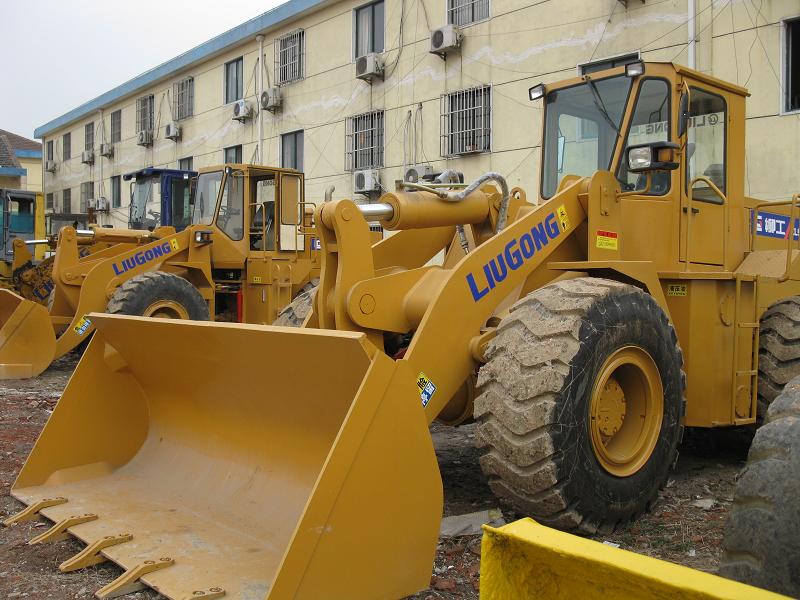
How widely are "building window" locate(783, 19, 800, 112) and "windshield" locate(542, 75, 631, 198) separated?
624 cm

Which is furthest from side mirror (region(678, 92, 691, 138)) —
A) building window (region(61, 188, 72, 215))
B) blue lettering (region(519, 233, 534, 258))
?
building window (region(61, 188, 72, 215))

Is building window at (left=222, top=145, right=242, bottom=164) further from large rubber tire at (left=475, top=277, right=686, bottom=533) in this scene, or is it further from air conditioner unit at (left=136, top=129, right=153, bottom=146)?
large rubber tire at (left=475, top=277, right=686, bottom=533)

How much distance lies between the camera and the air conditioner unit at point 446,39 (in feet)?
51.6

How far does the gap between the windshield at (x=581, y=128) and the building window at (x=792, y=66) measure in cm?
624

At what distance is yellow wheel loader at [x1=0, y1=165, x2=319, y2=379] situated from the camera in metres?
10.8

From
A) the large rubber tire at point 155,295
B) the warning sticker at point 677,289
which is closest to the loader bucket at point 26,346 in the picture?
the large rubber tire at point 155,295

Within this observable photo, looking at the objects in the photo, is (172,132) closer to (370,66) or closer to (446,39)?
(370,66)

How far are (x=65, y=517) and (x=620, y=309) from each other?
316cm

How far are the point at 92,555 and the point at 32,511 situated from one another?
850mm

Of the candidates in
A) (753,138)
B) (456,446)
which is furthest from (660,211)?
(753,138)

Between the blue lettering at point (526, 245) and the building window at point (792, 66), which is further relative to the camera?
the building window at point (792, 66)

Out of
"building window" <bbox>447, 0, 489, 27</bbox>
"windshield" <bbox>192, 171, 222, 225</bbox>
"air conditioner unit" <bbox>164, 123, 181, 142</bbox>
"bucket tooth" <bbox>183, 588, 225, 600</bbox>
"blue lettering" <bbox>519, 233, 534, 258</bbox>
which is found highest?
"building window" <bbox>447, 0, 489, 27</bbox>

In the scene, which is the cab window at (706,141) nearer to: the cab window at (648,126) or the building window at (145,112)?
the cab window at (648,126)

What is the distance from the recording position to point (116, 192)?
100ft
